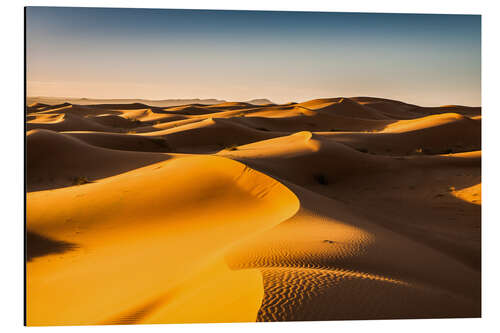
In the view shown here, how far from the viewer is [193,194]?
8.80 metres

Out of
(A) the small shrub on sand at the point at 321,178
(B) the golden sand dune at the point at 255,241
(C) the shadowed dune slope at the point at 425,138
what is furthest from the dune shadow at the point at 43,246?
(C) the shadowed dune slope at the point at 425,138

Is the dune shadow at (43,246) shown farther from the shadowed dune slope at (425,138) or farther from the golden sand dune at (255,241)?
the shadowed dune slope at (425,138)

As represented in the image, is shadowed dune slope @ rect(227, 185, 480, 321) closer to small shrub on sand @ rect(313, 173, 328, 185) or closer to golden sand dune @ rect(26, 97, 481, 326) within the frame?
golden sand dune @ rect(26, 97, 481, 326)

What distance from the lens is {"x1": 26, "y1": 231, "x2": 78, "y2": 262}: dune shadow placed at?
277 inches

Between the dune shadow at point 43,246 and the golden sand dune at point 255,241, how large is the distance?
0.03 m

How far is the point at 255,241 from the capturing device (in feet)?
18.3

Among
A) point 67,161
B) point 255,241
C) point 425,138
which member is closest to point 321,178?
point 255,241

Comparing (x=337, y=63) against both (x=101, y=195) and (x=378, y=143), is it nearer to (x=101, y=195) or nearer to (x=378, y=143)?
(x=101, y=195)

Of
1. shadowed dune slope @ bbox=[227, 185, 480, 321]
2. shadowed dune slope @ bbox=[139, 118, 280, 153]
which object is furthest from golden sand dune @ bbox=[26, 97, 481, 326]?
shadowed dune slope @ bbox=[139, 118, 280, 153]

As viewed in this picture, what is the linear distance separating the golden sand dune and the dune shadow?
1.1 inches

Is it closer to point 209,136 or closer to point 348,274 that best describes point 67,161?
point 209,136

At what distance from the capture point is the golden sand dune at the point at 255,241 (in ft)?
14.0
